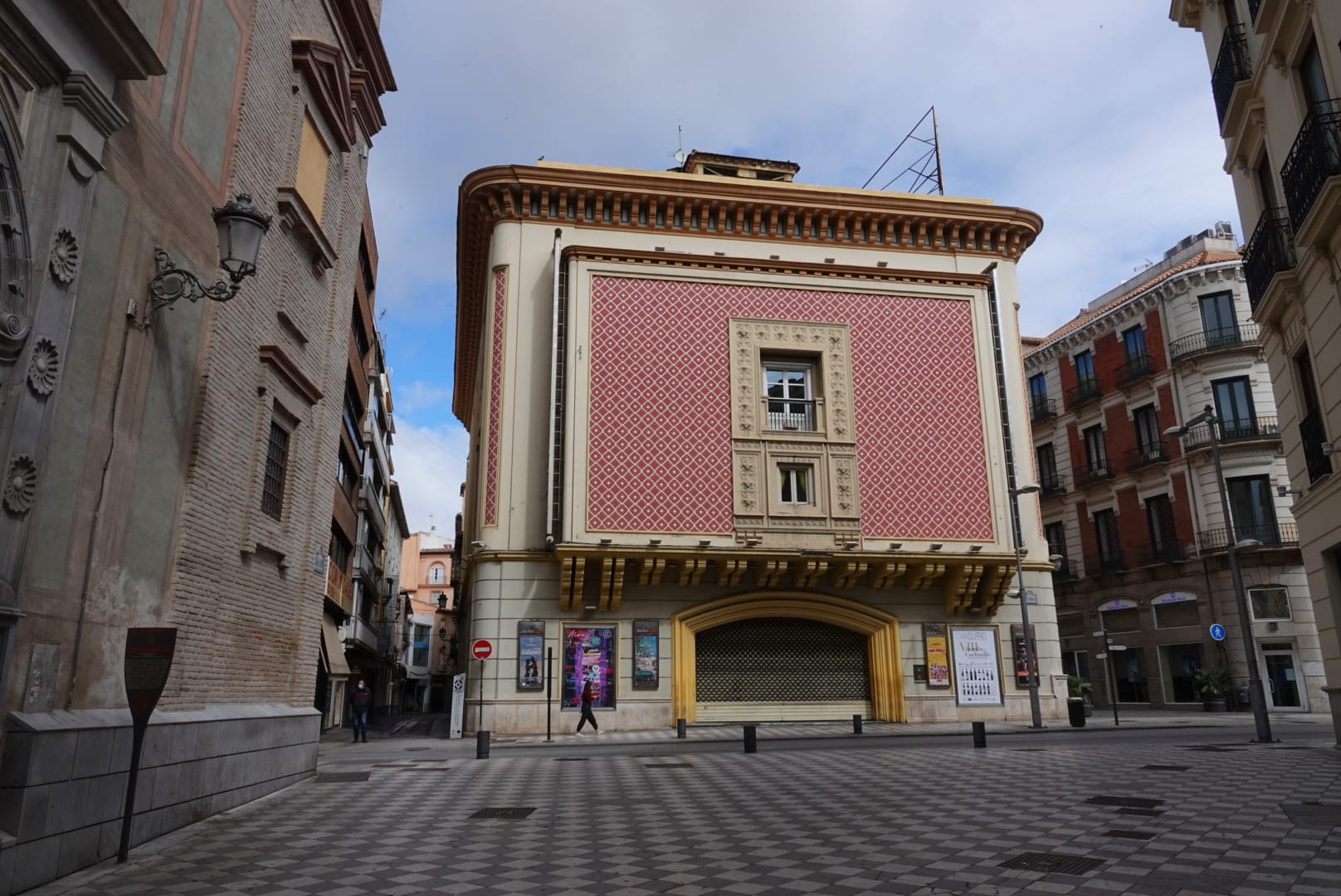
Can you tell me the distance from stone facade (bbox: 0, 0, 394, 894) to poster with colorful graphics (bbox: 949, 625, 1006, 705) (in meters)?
18.6

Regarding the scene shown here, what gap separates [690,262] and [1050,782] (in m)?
18.7

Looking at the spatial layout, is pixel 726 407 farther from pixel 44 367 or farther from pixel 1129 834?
pixel 44 367

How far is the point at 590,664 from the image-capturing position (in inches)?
959

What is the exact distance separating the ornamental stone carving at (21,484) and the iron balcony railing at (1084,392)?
4259 centimetres

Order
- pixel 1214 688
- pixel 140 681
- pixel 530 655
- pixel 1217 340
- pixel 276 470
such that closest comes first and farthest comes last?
pixel 140 681
pixel 276 470
pixel 530 655
pixel 1214 688
pixel 1217 340

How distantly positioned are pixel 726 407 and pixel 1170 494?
22.1m

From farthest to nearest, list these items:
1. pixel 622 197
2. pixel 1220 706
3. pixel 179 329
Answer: pixel 1220 706 < pixel 622 197 < pixel 179 329

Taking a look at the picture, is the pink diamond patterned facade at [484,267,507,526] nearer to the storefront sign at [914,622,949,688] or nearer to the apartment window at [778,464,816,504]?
the apartment window at [778,464,816,504]

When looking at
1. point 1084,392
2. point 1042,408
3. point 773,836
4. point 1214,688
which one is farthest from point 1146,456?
point 773,836

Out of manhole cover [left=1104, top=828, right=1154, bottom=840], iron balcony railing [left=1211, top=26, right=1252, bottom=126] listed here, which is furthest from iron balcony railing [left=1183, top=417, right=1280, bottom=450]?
manhole cover [left=1104, top=828, right=1154, bottom=840]

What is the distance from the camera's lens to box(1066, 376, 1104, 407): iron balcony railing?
4197 cm

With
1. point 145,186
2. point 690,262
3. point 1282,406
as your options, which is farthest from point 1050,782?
point 690,262

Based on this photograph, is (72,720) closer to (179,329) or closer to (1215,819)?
(179,329)

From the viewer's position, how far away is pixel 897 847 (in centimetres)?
765
